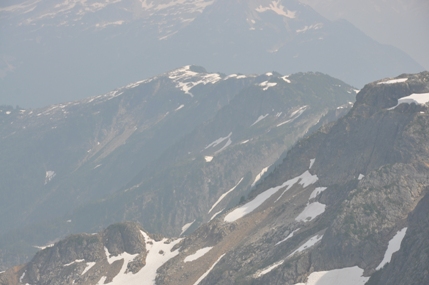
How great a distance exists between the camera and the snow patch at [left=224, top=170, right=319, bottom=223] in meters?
184

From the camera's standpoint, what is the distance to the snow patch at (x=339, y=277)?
114 metres

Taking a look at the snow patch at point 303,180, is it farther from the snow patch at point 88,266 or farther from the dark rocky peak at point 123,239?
the snow patch at point 88,266

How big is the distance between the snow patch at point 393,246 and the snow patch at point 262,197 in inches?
2390

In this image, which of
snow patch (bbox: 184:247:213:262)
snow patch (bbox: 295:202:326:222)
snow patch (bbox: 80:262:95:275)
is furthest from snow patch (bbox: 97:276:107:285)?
snow patch (bbox: 295:202:326:222)

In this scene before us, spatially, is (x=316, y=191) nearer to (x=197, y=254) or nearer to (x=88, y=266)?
(x=197, y=254)

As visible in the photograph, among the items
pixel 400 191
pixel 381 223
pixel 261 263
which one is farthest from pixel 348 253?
pixel 261 263

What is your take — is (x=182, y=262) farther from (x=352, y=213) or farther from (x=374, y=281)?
(x=374, y=281)

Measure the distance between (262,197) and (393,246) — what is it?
79.2m

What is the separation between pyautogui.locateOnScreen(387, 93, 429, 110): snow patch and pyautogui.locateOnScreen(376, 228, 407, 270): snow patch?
49.6 metres

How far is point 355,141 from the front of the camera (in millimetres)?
175875

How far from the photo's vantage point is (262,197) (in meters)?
194

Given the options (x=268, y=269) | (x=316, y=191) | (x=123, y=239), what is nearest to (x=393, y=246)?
(x=268, y=269)

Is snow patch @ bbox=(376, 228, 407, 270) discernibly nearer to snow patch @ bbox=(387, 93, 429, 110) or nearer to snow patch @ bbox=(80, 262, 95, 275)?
snow patch @ bbox=(387, 93, 429, 110)

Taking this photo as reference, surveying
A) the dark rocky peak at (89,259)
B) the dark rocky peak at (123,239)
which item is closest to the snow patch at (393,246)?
the dark rocky peak at (89,259)
